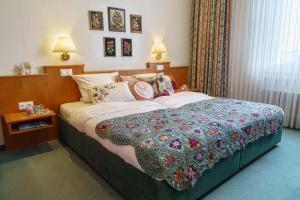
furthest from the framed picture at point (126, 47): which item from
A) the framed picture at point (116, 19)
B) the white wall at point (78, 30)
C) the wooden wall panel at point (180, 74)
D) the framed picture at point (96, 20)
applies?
the wooden wall panel at point (180, 74)

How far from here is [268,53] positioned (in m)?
3.51

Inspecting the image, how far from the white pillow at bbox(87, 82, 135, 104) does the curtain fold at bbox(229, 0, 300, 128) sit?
2.24 meters

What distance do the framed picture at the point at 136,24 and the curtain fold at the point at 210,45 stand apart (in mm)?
1283

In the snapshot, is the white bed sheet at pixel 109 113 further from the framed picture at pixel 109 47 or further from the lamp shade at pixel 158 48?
the lamp shade at pixel 158 48

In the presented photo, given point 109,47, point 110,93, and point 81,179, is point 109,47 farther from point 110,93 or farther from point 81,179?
point 81,179

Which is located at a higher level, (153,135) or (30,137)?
(153,135)

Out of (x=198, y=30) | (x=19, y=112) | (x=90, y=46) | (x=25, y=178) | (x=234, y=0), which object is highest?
(x=234, y=0)

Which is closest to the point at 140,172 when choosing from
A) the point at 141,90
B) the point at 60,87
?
the point at 141,90

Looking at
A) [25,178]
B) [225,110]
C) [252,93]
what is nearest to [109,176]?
[25,178]

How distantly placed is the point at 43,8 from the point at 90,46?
763mm

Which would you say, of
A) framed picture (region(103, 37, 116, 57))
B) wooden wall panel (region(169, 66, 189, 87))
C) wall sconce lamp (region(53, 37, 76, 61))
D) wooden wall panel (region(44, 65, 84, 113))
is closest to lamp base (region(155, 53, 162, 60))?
wooden wall panel (region(169, 66, 189, 87))

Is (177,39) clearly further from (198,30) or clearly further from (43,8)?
(43,8)

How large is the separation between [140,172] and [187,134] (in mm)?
476

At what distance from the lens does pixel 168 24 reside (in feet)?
13.5
